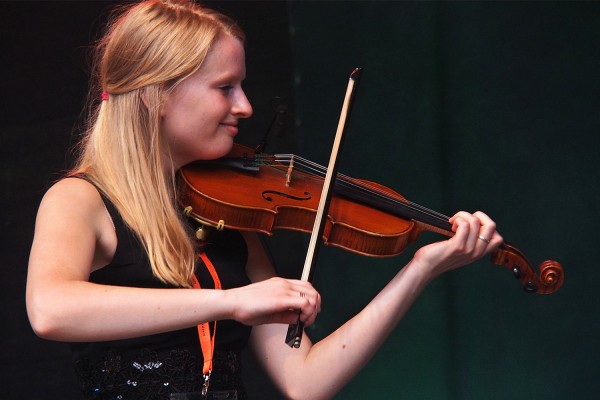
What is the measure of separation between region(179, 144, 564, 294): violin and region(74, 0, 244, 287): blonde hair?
0.17 feet

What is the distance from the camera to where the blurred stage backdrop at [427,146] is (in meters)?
2.37

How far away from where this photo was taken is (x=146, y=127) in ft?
5.47

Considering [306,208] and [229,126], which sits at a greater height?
[229,126]

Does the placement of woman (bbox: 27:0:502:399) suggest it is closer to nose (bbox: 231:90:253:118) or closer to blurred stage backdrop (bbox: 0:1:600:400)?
nose (bbox: 231:90:253:118)

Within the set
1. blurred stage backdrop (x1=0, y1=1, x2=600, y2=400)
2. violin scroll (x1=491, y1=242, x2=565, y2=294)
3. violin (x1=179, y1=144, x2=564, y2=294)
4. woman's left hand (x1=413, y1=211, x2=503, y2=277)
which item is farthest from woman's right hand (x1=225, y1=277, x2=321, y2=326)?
blurred stage backdrop (x1=0, y1=1, x2=600, y2=400)

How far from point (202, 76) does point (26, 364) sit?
3.71 feet

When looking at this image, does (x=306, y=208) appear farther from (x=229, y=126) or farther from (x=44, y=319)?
(x=44, y=319)

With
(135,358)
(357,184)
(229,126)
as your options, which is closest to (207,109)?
(229,126)

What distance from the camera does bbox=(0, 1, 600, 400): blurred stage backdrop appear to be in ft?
7.77

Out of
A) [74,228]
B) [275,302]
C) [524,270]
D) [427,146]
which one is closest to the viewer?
[275,302]

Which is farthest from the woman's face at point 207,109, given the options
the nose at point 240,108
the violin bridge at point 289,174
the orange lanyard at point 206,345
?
the orange lanyard at point 206,345

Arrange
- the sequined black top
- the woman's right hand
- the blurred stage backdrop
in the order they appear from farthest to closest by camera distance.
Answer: the blurred stage backdrop
the sequined black top
the woman's right hand

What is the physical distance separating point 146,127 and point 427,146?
1.12m

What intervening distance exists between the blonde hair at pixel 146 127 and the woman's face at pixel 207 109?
0.02m
